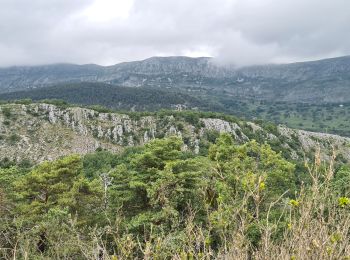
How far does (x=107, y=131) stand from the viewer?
111m

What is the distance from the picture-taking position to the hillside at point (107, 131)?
94938mm

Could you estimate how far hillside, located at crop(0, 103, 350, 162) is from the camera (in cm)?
9494

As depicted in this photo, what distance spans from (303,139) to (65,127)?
72884 millimetres

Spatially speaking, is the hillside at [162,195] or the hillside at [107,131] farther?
the hillside at [107,131]

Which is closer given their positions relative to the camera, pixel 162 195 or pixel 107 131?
pixel 162 195

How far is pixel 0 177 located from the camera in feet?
105

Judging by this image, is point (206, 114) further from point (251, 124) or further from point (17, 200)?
point (17, 200)

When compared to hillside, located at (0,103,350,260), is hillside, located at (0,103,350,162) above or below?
below

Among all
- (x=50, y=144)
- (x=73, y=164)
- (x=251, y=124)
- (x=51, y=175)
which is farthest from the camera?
(x=251, y=124)

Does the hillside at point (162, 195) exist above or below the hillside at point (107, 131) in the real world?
above

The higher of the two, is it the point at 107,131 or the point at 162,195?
the point at 162,195

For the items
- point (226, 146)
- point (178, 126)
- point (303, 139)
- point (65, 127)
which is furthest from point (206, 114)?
point (226, 146)

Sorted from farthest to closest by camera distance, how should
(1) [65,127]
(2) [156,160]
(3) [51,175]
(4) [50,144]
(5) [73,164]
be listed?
(1) [65,127], (4) [50,144], (5) [73,164], (3) [51,175], (2) [156,160]

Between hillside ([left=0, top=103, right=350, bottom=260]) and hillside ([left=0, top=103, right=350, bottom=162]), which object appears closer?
hillside ([left=0, top=103, right=350, bottom=260])
